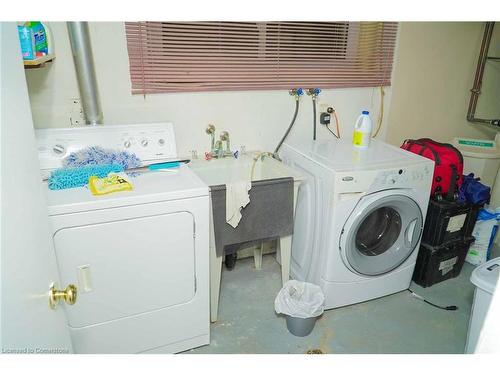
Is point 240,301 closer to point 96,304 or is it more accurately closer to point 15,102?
point 96,304

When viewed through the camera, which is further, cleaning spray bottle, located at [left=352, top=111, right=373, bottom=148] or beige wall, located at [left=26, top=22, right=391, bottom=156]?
cleaning spray bottle, located at [left=352, top=111, right=373, bottom=148]

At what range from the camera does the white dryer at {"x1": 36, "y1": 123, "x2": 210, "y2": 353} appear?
4.66 feet

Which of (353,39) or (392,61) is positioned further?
(392,61)

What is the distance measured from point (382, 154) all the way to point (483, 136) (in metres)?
A: 1.93

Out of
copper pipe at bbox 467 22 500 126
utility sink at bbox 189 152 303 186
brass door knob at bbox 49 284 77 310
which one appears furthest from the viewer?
copper pipe at bbox 467 22 500 126

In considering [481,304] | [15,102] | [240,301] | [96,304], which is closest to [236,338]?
[240,301]

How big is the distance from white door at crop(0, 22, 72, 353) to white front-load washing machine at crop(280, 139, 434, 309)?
1.43 metres

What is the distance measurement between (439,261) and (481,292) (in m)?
1.00

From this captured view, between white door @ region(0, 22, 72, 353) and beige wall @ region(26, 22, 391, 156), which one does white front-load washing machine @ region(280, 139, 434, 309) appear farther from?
white door @ region(0, 22, 72, 353)

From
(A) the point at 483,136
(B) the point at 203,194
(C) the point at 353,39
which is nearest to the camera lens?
(B) the point at 203,194

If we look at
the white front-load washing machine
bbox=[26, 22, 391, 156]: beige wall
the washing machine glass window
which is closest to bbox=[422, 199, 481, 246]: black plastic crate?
the white front-load washing machine

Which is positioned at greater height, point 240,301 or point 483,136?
point 483,136

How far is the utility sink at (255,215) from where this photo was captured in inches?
72.2
